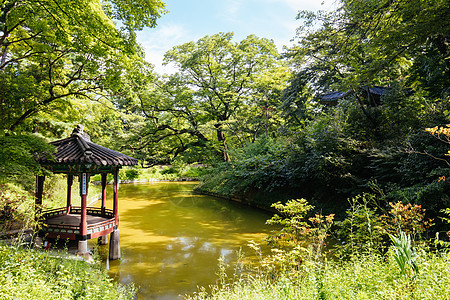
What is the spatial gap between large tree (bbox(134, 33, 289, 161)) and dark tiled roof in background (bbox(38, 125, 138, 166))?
36.5 ft

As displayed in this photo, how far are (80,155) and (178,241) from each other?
3.97 metres

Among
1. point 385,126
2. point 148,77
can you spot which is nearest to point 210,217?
point 148,77

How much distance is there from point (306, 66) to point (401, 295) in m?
12.0

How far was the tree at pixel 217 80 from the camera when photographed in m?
17.7

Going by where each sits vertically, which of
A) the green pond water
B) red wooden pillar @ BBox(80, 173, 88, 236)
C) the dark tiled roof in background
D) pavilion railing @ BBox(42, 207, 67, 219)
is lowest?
the green pond water

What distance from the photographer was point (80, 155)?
5734 millimetres

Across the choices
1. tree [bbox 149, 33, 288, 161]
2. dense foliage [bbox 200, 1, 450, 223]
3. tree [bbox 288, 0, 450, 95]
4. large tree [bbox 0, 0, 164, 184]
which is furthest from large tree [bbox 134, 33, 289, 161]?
large tree [bbox 0, 0, 164, 184]

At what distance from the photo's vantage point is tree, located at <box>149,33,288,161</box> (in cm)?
1769

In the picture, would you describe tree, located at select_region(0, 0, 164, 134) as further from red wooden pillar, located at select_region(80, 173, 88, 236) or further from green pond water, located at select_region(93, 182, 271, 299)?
green pond water, located at select_region(93, 182, 271, 299)

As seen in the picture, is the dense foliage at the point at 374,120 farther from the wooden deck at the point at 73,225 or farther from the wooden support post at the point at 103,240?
the wooden support post at the point at 103,240

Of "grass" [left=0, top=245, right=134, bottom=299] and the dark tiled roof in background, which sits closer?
"grass" [left=0, top=245, right=134, bottom=299]

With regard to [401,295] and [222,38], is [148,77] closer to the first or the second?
[401,295]

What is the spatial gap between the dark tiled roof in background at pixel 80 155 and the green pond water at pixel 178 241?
2519 millimetres

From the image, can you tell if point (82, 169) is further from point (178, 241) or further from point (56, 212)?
point (178, 241)
